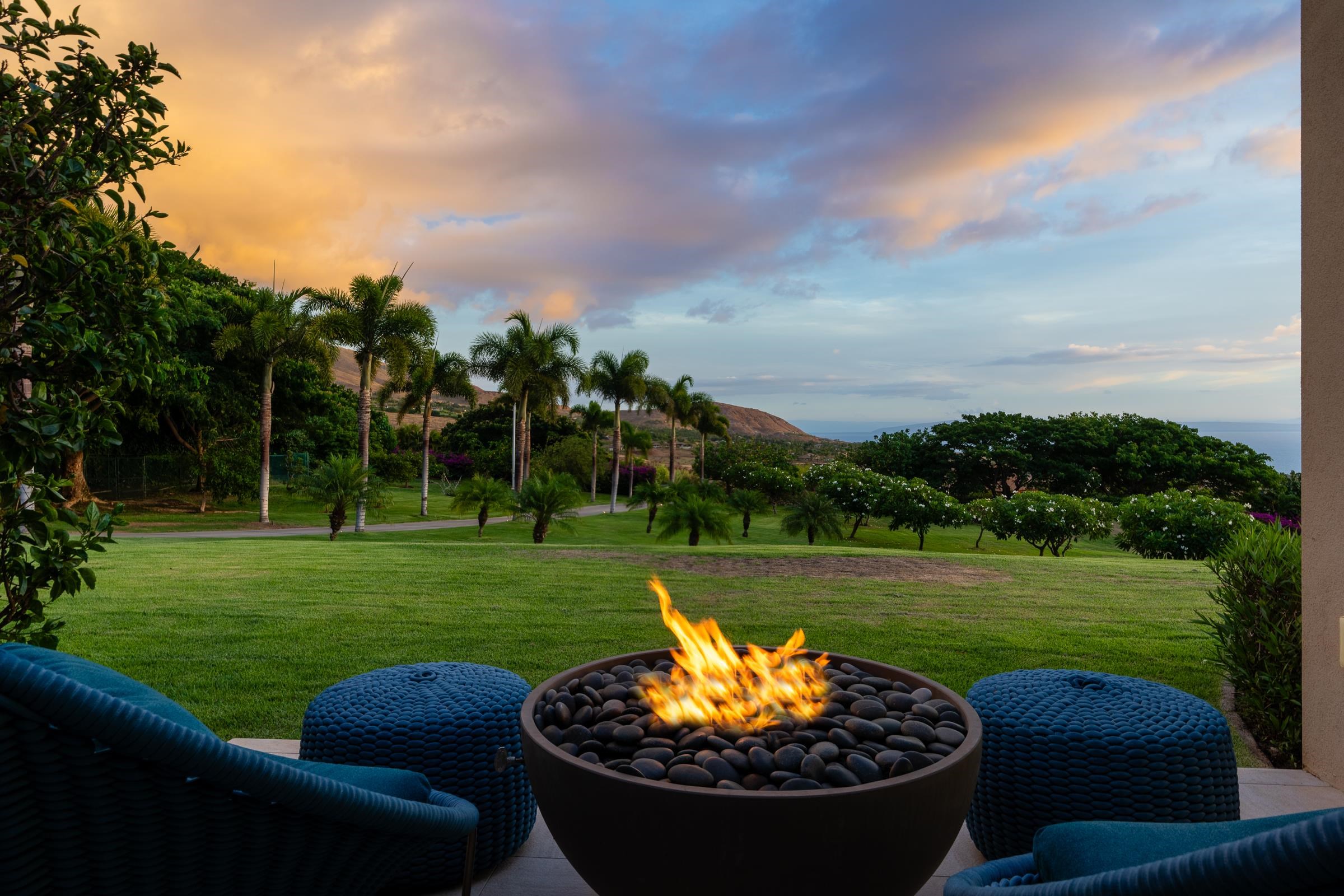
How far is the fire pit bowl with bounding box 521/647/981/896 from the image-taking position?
1013 millimetres

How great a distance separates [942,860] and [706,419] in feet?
114

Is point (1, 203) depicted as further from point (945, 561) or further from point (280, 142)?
point (280, 142)

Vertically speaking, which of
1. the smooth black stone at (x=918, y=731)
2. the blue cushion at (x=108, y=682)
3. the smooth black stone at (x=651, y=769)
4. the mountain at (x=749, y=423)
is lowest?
the smooth black stone at (x=651, y=769)

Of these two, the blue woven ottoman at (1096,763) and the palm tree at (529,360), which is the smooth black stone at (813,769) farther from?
the palm tree at (529,360)

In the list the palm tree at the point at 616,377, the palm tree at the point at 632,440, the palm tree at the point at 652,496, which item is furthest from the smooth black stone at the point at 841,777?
the palm tree at the point at 632,440

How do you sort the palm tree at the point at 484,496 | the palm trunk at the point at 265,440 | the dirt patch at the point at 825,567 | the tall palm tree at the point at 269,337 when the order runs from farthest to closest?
the palm trunk at the point at 265,440, the tall palm tree at the point at 269,337, the palm tree at the point at 484,496, the dirt patch at the point at 825,567

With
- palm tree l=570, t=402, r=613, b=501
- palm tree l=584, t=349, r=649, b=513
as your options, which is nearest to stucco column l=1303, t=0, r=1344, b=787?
palm tree l=584, t=349, r=649, b=513

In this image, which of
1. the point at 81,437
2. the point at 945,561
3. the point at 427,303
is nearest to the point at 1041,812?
the point at 81,437

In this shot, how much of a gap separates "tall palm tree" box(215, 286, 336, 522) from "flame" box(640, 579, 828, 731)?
20.0 metres

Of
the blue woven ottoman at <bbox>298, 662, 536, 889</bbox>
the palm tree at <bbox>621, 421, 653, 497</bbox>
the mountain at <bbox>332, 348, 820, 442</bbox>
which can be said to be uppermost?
the mountain at <bbox>332, 348, 820, 442</bbox>

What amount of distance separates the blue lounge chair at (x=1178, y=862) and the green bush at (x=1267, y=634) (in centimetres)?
199

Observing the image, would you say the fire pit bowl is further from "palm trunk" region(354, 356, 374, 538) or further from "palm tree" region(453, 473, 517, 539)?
"palm trunk" region(354, 356, 374, 538)

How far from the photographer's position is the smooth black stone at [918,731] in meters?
1.29

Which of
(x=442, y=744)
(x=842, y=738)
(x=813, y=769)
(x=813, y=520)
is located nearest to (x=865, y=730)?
(x=842, y=738)
